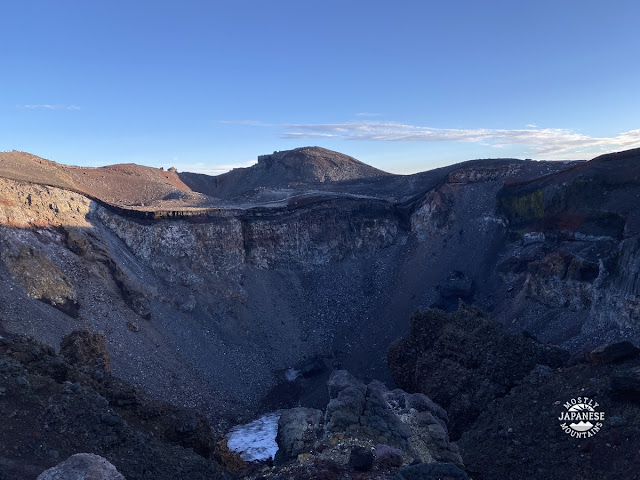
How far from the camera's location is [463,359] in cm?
2145

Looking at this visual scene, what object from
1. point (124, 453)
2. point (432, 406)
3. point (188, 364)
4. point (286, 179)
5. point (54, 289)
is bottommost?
point (188, 364)

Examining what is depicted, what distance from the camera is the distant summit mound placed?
235 ft

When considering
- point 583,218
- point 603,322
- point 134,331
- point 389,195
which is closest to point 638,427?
point 603,322

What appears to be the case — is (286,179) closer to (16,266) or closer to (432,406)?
(16,266)

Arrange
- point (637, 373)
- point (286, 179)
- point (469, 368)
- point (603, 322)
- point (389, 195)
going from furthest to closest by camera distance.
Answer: point (286, 179) → point (389, 195) → point (603, 322) → point (469, 368) → point (637, 373)

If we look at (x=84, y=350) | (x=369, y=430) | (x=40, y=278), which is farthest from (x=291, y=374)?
(x=369, y=430)

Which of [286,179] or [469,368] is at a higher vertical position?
[286,179]

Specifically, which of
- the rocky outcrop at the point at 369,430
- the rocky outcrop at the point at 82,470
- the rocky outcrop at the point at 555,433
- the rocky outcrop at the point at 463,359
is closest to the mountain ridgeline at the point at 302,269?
the rocky outcrop at the point at 463,359

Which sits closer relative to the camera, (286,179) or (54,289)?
(54,289)

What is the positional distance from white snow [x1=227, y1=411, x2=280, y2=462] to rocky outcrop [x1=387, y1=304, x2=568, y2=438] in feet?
24.0

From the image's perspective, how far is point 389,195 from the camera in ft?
159

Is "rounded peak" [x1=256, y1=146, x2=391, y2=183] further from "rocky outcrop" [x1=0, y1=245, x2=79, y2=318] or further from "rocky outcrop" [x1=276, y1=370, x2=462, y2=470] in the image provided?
"rocky outcrop" [x1=276, y1=370, x2=462, y2=470]

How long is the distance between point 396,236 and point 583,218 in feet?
57.8

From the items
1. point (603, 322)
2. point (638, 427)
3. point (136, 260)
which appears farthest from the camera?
point (136, 260)
